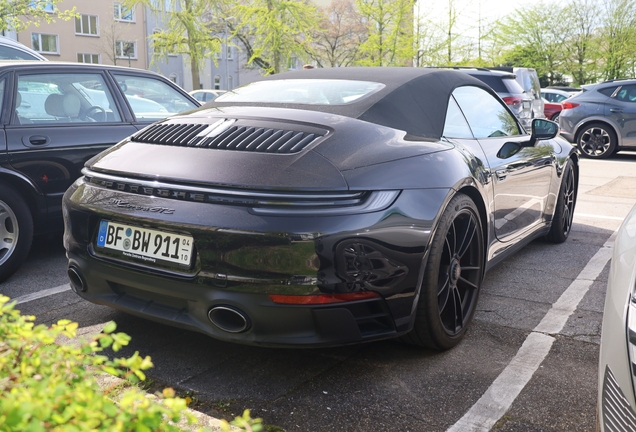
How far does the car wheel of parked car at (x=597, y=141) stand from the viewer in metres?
13.7

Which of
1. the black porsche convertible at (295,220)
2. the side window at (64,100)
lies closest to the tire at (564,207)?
the black porsche convertible at (295,220)

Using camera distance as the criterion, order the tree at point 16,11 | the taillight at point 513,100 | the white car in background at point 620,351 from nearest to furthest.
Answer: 1. the white car in background at point 620,351
2. the taillight at point 513,100
3. the tree at point 16,11

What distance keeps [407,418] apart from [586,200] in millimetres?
6512

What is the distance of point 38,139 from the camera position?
14.9 ft

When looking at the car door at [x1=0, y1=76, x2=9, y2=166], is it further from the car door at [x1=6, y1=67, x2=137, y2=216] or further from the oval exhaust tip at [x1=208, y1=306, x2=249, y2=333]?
the oval exhaust tip at [x1=208, y1=306, x2=249, y2=333]

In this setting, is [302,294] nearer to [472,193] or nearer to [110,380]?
[110,380]

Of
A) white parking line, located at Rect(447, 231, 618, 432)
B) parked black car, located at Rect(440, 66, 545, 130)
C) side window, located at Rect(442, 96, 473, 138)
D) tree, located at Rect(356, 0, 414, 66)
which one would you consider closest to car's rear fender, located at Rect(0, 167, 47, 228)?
side window, located at Rect(442, 96, 473, 138)

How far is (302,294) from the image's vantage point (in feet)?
8.41

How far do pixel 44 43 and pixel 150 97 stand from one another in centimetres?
4401

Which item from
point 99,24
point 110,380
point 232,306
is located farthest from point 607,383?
point 99,24

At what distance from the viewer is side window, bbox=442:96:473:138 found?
3.54 meters

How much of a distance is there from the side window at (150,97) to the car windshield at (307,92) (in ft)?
5.84

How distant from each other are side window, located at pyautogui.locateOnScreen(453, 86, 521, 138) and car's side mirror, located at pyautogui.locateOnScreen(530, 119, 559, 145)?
0.38ft

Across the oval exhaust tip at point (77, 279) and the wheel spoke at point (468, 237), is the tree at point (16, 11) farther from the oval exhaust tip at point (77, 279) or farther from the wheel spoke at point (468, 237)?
the wheel spoke at point (468, 237)
